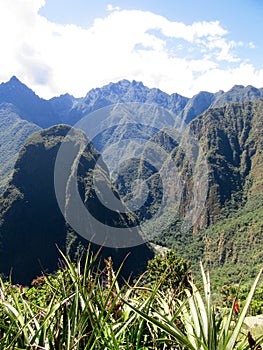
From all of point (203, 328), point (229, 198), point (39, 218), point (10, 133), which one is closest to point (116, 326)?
point (203, 328)

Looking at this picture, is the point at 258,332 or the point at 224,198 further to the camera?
the point at 224,198

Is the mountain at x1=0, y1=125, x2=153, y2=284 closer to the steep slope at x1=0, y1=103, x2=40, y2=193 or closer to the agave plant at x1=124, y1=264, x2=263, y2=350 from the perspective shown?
the agave plant at x1=124, y1=264, x2=263, y2=350

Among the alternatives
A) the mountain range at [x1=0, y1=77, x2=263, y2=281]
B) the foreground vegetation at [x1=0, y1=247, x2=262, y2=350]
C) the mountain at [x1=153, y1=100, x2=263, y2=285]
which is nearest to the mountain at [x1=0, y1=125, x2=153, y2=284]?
the mountain range at [x1=0, y1=77, x2=263, y2=281]

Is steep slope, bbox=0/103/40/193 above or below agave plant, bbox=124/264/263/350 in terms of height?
above

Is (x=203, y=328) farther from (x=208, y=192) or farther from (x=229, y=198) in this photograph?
(x=229, y=198)

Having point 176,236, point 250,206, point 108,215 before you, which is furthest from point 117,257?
point 250,206

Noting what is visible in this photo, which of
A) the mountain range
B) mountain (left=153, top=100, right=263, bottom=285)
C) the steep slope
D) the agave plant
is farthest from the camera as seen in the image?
the steep slope

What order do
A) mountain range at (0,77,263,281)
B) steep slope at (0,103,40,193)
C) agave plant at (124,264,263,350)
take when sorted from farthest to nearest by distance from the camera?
steep slope at (0,103,40,193)
mountain range at (0,77,263,281)
agave plant at (124,264,263,350)

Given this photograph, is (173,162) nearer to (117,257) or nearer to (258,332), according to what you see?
(117,257)
